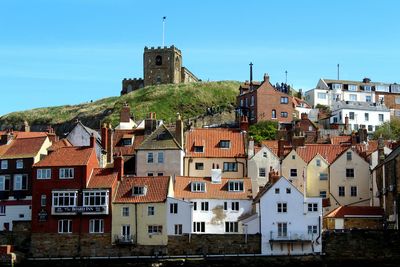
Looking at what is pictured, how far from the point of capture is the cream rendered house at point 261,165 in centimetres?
8538

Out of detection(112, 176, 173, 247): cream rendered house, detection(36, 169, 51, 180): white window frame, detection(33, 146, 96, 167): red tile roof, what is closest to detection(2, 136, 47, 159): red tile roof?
detection(33, 146, 96, 167): red tile roof

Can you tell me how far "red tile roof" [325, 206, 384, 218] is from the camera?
80.0m

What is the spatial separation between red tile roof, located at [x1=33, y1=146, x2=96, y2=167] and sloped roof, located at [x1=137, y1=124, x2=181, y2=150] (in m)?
6.79

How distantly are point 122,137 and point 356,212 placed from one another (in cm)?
2654

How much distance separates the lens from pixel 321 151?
8962 cm

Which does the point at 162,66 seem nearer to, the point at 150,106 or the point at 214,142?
the point at 150,106

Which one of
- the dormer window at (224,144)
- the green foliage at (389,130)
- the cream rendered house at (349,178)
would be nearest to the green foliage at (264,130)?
the green foliage at (389,130)

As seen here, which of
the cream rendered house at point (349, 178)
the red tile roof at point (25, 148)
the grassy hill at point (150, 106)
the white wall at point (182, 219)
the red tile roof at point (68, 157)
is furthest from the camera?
the grassy hill at point (150, 106)

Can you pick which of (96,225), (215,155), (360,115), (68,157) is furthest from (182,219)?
(360,115)

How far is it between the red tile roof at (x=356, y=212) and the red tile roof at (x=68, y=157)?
2366 centimetres

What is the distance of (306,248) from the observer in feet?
245

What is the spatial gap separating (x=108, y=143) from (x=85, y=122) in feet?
182

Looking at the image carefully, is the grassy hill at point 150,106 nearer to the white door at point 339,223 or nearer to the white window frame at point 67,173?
the white window frame at point 67,173

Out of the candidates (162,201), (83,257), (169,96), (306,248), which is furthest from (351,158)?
(169,96)
